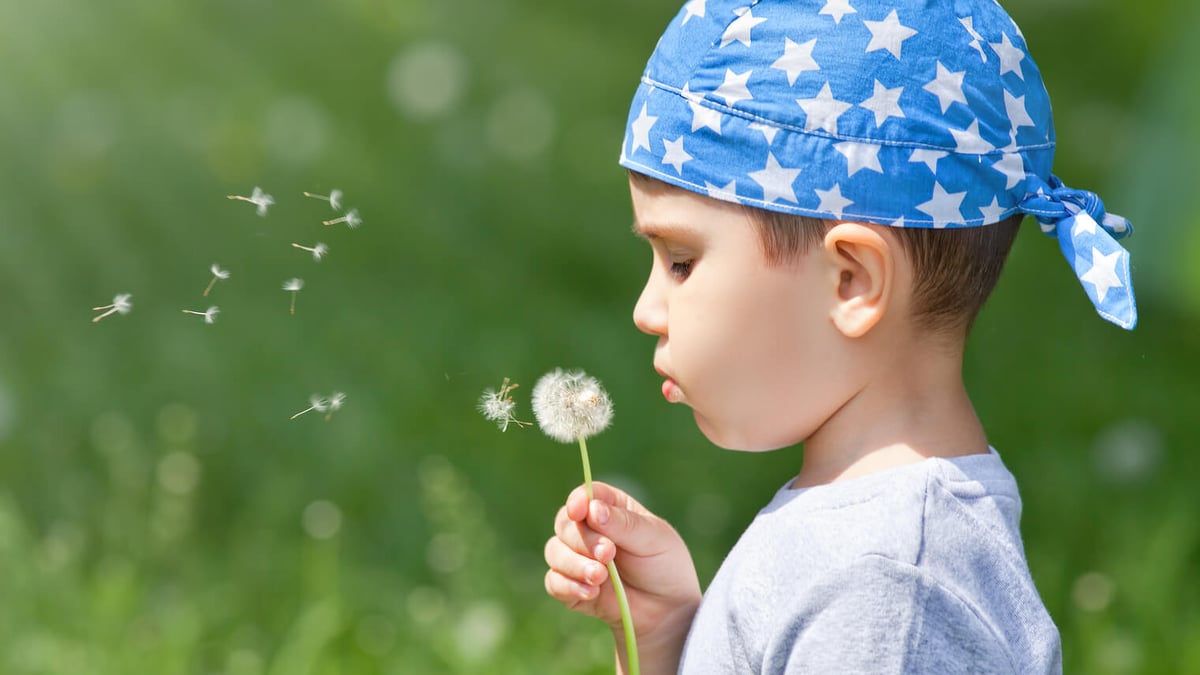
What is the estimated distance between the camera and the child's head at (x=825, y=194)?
133 cm

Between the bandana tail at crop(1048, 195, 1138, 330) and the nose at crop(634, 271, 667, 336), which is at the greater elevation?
the bandana tail at crop(1048, 195, 1138, 330)

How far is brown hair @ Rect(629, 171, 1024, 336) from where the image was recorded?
1.36m

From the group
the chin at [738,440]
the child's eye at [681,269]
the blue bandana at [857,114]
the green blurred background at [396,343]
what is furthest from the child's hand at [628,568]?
the green blurred background at [396,343]

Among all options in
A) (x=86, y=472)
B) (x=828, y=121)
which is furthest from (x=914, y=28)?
(x=86, y=472)

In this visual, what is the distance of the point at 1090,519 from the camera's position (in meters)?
3.11

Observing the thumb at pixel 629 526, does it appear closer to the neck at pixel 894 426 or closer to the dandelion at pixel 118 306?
the neck at pixel 894 426

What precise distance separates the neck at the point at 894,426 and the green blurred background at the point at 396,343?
37.4 inches

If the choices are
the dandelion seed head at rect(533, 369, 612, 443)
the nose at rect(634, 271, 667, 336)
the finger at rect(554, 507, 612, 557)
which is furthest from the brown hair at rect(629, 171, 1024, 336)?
the finger at rect(554, 507, 612, 557)

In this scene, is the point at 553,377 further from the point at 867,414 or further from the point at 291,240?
the point at 291,240

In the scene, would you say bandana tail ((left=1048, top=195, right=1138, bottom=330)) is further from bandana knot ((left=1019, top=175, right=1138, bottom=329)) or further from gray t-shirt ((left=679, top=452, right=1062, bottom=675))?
gray t-shirt ((left=679, top=452, right=1062, bottom=675))

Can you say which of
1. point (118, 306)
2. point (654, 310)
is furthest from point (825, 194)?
point (118, 306)

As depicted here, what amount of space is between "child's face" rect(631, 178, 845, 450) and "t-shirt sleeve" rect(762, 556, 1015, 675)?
0.21m

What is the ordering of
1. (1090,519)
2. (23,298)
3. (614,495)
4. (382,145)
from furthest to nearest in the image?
(382,145), (23,298), (1090,519), (614,495)

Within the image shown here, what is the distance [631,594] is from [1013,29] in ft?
2.50
